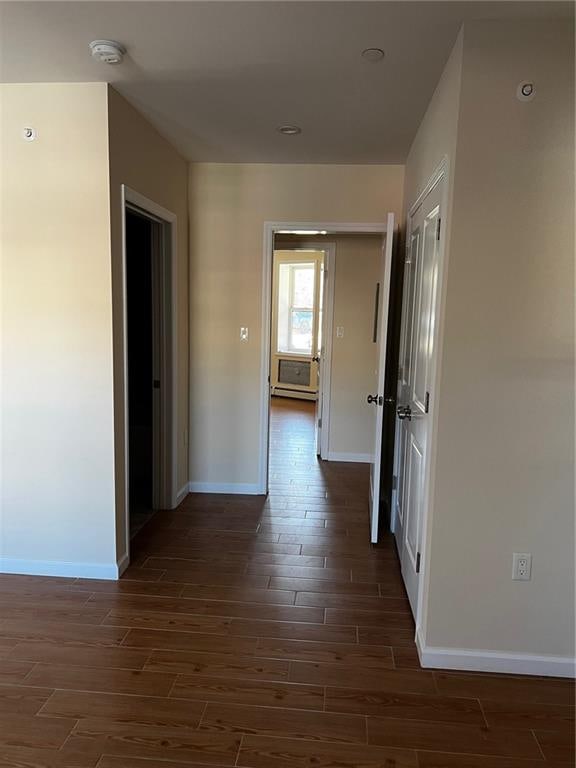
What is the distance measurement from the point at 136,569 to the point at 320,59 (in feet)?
9.11

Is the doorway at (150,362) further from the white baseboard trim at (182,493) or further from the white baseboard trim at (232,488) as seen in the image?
the white baseboard trim at (232,488)

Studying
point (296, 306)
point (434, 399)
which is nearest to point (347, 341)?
point (434, 399)

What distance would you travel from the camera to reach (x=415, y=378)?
286 centimetres

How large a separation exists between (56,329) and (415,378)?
1.94m

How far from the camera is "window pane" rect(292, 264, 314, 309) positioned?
8389 millimetres

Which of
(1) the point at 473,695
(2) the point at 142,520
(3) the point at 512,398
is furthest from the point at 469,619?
(2) the point at 142,520

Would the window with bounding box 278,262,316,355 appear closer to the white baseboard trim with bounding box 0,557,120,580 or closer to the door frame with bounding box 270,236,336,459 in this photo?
the door frame with bounding box 270,236,336,459

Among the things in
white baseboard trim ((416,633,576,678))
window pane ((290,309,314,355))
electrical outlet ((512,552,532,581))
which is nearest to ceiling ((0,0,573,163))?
electrical outlet ((512,552,532,581))

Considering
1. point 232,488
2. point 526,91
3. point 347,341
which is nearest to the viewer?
point 526,91

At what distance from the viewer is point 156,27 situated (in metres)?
2.03

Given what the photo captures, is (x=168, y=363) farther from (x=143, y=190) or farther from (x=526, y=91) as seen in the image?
(x=526, y=91)

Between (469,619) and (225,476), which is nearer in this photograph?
(469,619)

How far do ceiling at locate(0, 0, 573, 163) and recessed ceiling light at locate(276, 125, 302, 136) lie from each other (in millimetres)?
50

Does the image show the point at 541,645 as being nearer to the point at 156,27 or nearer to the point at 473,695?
the point at 473,695
